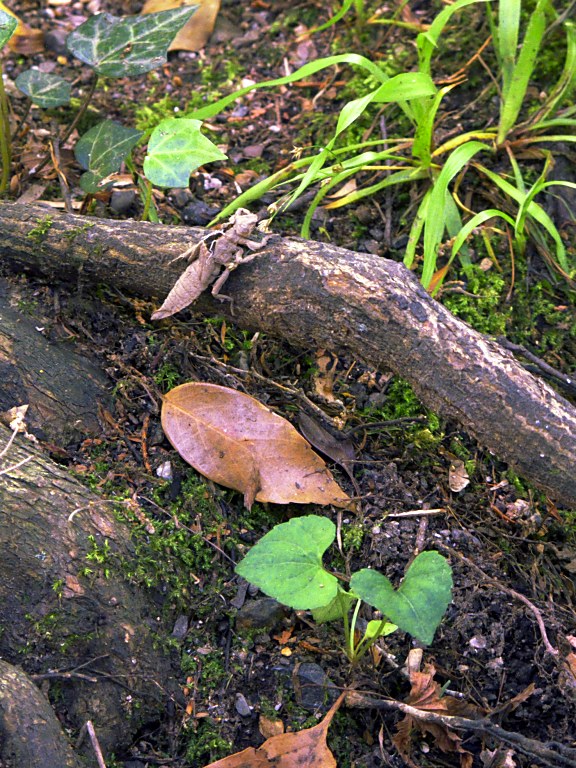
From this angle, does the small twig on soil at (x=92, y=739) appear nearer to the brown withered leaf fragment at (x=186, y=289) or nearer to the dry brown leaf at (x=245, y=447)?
the dry brown leaf at (x=245, y=447)

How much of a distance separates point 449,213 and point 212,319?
1.01m

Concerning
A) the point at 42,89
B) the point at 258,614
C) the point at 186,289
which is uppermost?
the point at 42,89

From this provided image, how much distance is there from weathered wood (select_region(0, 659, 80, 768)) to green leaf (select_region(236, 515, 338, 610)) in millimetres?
520

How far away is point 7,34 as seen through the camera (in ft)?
7.45

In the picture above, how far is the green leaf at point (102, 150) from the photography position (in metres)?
2.50

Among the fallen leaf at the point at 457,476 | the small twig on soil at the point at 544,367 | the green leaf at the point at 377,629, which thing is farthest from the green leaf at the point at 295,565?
the small twig on soil at the point at 544,367

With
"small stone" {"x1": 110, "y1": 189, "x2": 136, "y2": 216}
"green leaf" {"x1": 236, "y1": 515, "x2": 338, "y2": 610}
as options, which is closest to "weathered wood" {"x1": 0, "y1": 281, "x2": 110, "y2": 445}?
"small stone" {"x1": 110, "y1": 189, "x2": 136, "y2": 216}

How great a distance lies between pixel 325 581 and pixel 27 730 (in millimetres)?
698

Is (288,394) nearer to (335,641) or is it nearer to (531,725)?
(335,641)

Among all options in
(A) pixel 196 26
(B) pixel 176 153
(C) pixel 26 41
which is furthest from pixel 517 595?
(C) pixel 26 41

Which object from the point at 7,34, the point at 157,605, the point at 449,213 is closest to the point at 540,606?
the point at 157,605

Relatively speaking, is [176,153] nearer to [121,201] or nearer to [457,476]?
[121,201]

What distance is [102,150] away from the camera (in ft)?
8.32

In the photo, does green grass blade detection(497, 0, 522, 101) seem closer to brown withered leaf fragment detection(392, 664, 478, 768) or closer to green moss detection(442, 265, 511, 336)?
green moss detection(442, 265, 511, 336)
